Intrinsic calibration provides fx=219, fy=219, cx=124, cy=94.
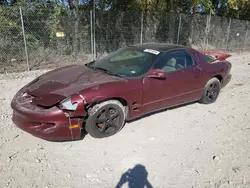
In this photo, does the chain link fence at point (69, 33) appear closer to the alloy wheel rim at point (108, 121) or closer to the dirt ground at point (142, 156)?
the dirt ground at point (142, 156)

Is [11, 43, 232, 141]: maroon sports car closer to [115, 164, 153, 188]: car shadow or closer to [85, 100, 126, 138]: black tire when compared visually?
[85, 100, 126, 138]: black tire

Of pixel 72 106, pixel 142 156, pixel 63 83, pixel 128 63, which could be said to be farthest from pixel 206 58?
pixel 72 106

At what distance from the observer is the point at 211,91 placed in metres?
5.06

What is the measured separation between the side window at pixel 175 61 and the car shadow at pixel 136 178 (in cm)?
190

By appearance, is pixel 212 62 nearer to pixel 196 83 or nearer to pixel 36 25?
pixel 196 83

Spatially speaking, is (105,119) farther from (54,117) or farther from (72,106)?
(54,117)

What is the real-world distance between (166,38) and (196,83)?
7957 mm

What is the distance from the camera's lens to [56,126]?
3059mm

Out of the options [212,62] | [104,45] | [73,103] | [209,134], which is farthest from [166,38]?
[73,103]

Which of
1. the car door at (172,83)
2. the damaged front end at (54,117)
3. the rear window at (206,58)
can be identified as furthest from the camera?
the rear window at (206,58)

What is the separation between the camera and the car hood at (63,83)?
3166 millimetres

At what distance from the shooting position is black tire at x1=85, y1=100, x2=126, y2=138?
330 cm

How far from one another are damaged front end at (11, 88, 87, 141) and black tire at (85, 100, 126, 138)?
0.16m

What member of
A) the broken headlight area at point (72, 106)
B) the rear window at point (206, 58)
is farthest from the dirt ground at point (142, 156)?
the rear window at point (206, 58)
